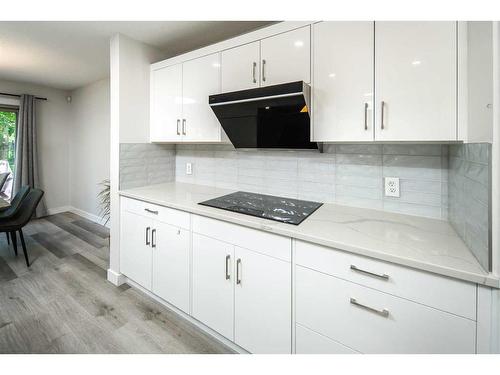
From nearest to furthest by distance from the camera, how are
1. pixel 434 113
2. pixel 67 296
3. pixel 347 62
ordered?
1. pixel 434 113
2. pixel 347 62
3. pixel 67 296

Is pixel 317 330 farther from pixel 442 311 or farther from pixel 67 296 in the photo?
pixel 67 296

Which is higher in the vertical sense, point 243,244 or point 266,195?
point 266,195

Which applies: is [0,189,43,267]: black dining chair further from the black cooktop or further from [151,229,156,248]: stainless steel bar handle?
the black cooktop

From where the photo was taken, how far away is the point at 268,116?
1.59 metres

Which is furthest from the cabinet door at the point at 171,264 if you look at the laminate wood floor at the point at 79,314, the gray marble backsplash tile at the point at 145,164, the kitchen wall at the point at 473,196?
the kitchen wall at the point at 473,196

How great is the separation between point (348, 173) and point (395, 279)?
836 millimetres

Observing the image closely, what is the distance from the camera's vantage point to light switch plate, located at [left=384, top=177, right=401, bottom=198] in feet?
4.86

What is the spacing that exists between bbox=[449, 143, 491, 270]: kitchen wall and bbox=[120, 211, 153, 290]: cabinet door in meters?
1.90

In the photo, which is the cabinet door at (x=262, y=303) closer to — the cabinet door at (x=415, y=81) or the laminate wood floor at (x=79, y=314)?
the laminate wood floor at (x=79, y=314)

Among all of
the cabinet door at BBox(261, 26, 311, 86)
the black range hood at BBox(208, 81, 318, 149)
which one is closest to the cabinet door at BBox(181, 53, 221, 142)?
the black range hood at BBox(208, 81, 318, 149)

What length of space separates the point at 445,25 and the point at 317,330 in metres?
1.50

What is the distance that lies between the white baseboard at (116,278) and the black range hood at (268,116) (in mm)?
1631
